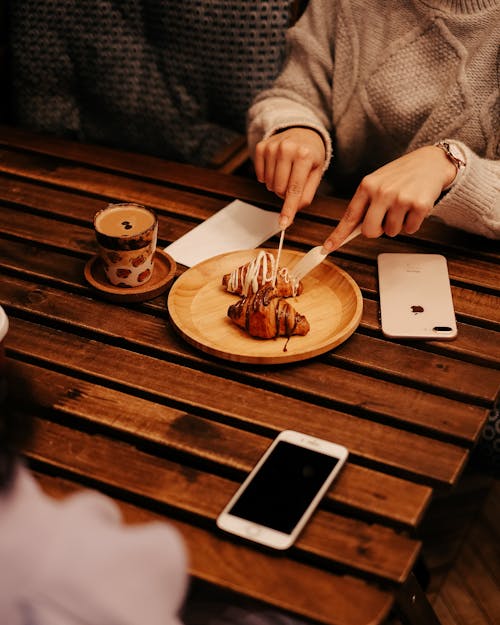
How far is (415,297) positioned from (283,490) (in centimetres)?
50

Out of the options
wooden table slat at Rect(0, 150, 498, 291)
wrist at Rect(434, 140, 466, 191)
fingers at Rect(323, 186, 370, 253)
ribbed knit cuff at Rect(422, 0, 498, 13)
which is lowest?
wooden table slat at Rect(0, 150, 498, 291)

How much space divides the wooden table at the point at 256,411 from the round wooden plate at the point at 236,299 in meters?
0.03

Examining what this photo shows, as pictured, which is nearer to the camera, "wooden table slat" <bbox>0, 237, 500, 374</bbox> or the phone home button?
the phone home button

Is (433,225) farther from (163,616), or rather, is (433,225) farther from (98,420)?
(163,616)

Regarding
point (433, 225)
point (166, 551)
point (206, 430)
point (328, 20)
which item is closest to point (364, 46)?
point (328, 20)

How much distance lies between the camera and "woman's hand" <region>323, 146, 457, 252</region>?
1255mm

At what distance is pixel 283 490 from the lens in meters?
0.89

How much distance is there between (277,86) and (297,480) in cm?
117

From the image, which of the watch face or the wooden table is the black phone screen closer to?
the wooden table

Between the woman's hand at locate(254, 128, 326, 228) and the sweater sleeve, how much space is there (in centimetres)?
26

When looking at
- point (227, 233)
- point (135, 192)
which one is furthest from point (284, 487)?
point (135, 192)

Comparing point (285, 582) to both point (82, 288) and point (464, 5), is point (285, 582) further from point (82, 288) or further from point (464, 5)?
point (464, 5)

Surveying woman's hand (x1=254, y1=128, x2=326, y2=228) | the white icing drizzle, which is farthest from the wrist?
the white icing drizzle

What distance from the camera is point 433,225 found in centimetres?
148
